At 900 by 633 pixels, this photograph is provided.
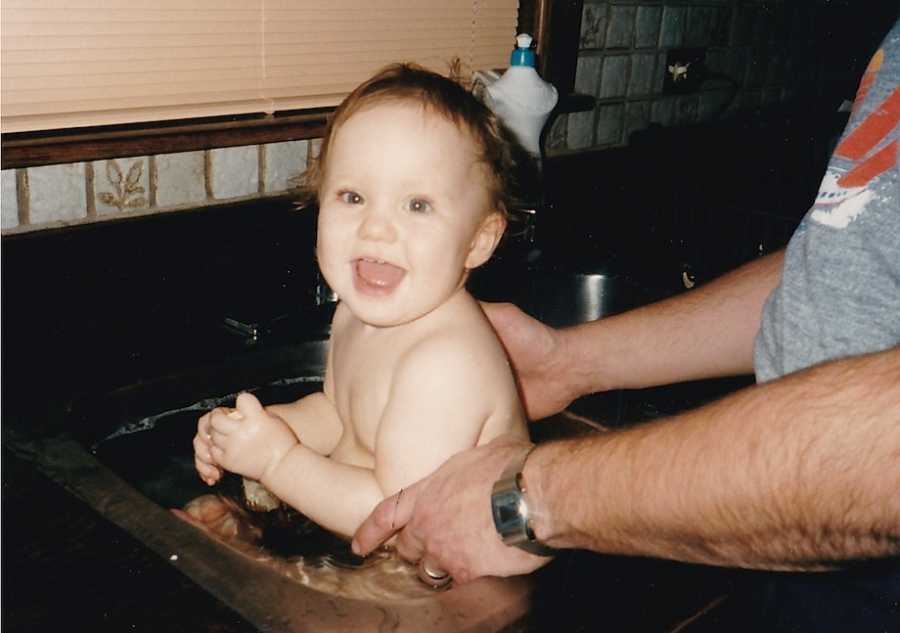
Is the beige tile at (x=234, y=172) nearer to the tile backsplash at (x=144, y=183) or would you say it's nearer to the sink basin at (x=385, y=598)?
the tile backsplash at (x=144, y=183)

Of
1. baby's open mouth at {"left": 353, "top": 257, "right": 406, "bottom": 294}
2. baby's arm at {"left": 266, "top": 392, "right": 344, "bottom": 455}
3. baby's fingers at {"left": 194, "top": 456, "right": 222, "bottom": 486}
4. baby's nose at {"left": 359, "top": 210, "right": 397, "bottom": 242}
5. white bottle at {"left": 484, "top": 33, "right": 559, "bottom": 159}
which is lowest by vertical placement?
baby's fingers at {"left": 194, "top": 456, "right": 222, "bottom": 486}

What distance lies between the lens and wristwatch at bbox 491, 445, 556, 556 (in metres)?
0.78

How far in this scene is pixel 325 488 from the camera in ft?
3.21

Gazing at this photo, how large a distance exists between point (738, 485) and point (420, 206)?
1.49 feet

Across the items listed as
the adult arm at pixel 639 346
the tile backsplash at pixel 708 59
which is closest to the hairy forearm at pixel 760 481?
the adult arm at pixel 639 346

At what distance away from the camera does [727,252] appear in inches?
65.3

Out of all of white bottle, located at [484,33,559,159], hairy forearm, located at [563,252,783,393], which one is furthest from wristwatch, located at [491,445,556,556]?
white bottle, located at [484,33,559,159]

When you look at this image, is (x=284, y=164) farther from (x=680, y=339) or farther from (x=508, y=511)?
(x=508, y=511)

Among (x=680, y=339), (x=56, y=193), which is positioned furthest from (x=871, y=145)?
(x=56, y=193)

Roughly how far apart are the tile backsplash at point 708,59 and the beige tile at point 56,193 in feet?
3.43

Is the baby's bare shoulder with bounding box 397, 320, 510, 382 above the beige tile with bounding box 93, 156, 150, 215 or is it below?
below

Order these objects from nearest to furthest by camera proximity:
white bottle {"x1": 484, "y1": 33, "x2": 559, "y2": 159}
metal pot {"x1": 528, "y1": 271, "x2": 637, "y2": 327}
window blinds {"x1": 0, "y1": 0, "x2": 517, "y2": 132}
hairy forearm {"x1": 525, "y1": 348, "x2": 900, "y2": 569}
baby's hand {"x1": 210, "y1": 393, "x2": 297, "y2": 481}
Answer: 1. hairy forearm {"x1": 525, "y1": 348, "x2": 900, "y2": 569}
2. baby's hand {"x1": 210, "y1": 393, "x2": 297, "y2": 481}
3. window blinds {"x1": 0, "y1": 0, "x2": 517, "y2": 132}
4. metal pot {"x1": 528, "y1": 271, "x2": 637, "y2": 327}
5. white bottle {"x1": 484, "y1": 33, "x2": 559, "y2": 159}

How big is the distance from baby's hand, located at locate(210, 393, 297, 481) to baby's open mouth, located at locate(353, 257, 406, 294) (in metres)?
0.20

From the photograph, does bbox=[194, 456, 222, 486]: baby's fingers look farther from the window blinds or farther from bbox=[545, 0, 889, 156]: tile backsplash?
bbox=[545, 0, 889, 156]: tile backsplash
